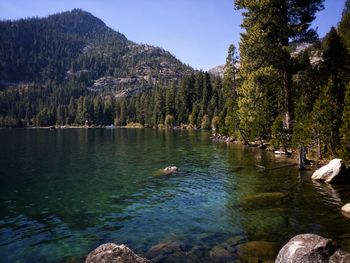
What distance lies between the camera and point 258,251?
16.0 metres

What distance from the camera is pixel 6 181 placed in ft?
122

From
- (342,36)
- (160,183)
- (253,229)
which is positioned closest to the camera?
(253,229)

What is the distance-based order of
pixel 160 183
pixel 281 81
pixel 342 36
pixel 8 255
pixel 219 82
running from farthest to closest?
pixel 219 82 < pixel 342 36 < pixel 281 81 < pixel 160 183 < pixel 8 255

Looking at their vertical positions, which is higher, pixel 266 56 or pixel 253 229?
pixel 266 56

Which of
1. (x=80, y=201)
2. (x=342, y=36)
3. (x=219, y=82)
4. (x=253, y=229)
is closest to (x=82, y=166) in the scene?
(x=80, y=201)

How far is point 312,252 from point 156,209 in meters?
13.4

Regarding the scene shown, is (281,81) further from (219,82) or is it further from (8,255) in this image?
(219,82)

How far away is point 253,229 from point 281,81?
26.0m

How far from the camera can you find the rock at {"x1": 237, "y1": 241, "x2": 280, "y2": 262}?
49.9 feet

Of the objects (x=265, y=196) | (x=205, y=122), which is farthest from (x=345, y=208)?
(x=205, y=122)

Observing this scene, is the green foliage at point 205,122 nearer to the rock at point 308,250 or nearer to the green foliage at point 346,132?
the green foliage at point 346,132

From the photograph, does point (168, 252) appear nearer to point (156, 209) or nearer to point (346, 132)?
point (156, 209)

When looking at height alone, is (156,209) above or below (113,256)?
below

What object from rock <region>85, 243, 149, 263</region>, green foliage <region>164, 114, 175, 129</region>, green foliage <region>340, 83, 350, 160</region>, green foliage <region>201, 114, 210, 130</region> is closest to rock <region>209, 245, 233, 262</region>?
rock <region>85, 243, 149, 263</region>
